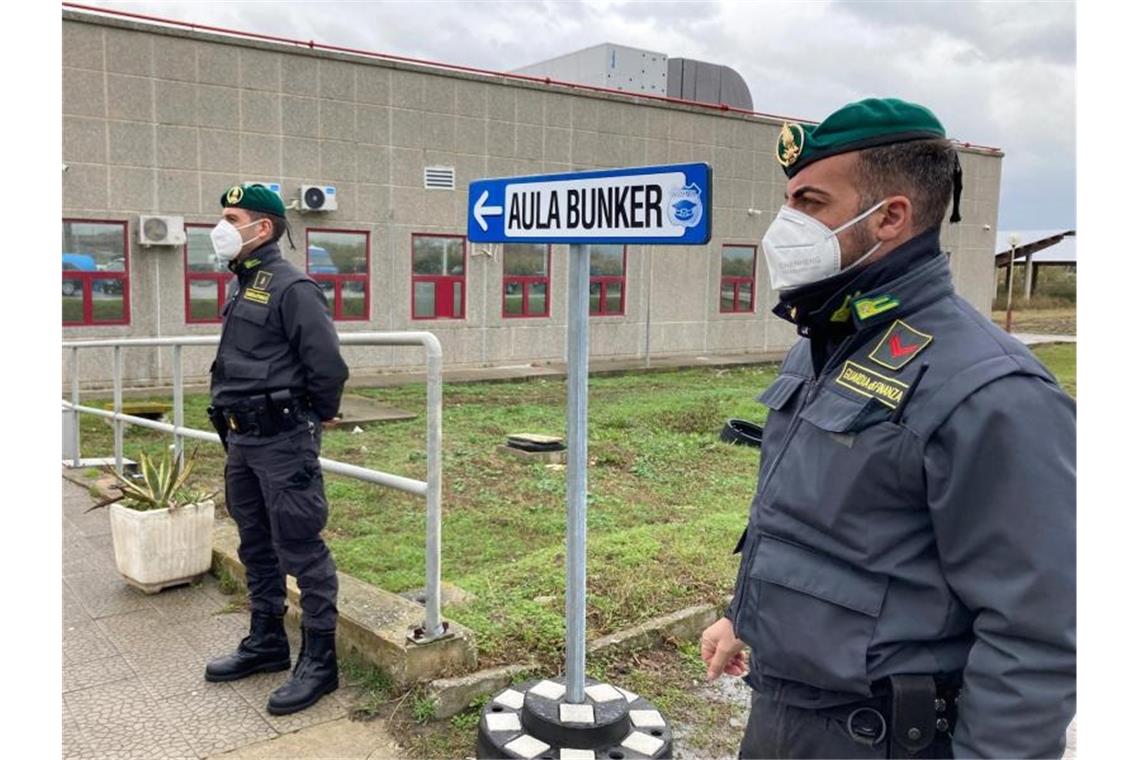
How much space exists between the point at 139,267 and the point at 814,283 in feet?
43.7

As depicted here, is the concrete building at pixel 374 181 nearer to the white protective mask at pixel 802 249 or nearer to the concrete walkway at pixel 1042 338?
the concrete walkway at pixel 1042 338

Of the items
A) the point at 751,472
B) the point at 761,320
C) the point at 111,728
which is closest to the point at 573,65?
the point at 761,320

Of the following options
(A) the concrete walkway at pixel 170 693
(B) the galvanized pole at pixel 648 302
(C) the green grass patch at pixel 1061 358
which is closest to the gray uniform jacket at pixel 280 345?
(A) the concrete walkway at pixel 170 693

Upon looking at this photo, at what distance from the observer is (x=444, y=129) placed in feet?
51.0

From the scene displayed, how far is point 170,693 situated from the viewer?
3318 millimetres

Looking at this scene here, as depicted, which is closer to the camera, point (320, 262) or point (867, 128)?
point (867, 128)

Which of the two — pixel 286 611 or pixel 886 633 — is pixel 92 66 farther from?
pixel 886 633

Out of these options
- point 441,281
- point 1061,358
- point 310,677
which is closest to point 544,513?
point 310,677

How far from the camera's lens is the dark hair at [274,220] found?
3605mm

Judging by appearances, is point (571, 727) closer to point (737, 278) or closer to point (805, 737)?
point (805, 737)

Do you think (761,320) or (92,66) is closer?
(92,66)

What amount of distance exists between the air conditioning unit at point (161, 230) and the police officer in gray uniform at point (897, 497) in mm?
12880

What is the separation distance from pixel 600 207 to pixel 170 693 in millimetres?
2401

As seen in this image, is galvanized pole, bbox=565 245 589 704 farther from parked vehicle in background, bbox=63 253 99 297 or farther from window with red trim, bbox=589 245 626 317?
window with red trim, bbox=589 245 626 317
